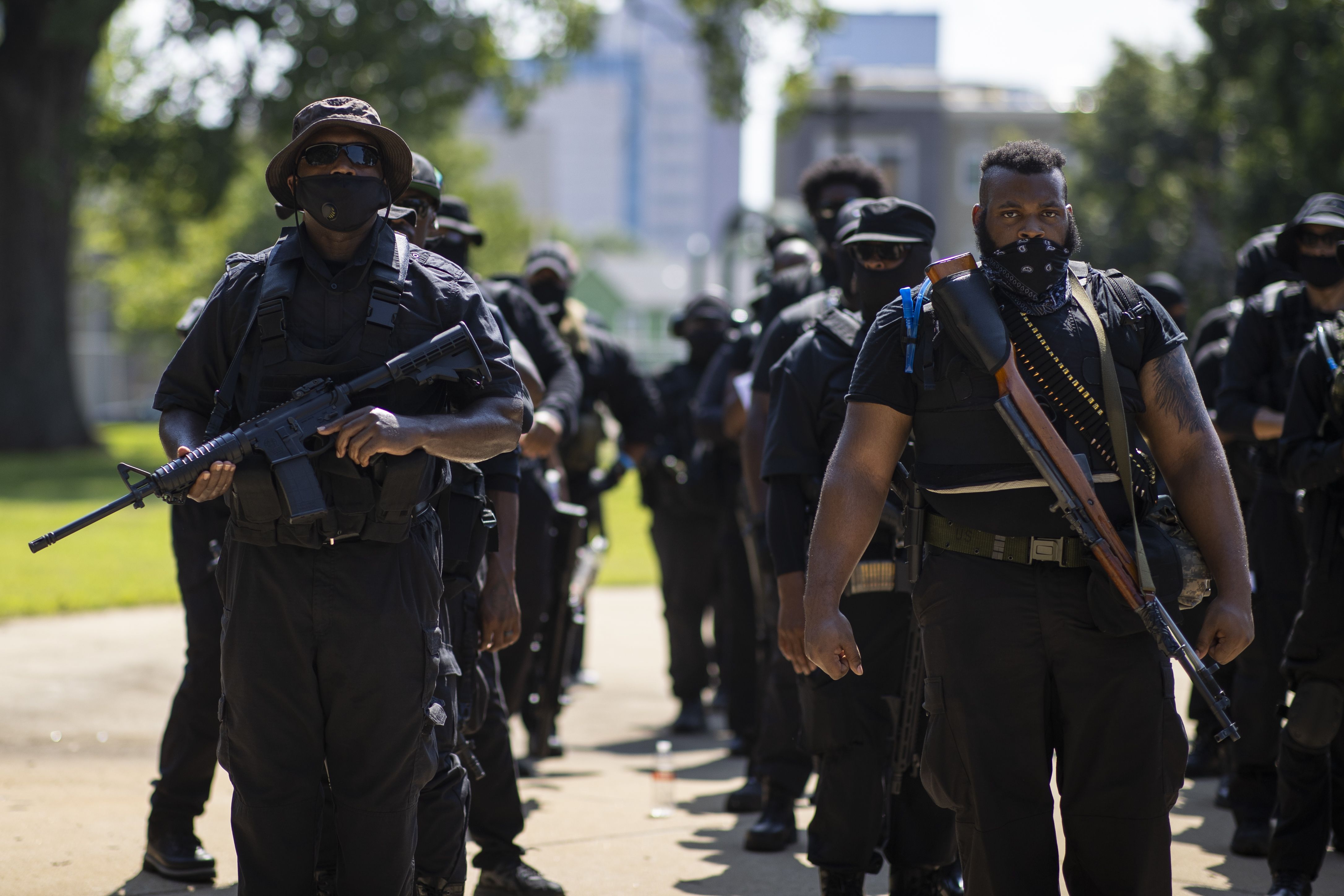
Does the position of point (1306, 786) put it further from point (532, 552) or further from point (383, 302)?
point (383, 302)

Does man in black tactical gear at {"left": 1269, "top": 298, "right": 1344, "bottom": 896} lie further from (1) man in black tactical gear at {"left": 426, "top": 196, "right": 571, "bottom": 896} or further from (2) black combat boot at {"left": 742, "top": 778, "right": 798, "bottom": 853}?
(1) man in black tactical gear at {"left": 426, "top": 196, "right": 571, "bottom": 896}

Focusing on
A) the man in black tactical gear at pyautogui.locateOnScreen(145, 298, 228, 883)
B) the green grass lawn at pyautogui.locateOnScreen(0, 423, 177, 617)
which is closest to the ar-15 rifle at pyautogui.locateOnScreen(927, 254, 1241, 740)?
the man in black tactical gear at pyautogui.locateOnScreen(145, 298, 228, 883)

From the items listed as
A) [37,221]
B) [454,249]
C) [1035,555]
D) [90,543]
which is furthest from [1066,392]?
[37,221]

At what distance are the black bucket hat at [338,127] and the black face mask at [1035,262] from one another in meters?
1.55

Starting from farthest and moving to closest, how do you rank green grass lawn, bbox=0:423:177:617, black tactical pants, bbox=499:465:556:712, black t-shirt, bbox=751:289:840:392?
1. green grass lawn, bbox=0:423:177:617
2. black tactical pants, bbox=499:465:556:712
3. black t-shirt, bbox=751:289:840:392

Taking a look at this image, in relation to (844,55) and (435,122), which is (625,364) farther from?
(844,55)

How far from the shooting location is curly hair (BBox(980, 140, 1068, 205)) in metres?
3.54

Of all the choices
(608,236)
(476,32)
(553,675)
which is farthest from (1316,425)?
(608,236)

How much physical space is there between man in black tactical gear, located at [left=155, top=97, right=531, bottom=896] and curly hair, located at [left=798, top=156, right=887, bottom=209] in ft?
12.1

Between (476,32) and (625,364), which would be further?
(476,32)

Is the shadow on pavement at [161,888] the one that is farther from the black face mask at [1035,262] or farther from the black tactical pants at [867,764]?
the black face mask at [1035,262]

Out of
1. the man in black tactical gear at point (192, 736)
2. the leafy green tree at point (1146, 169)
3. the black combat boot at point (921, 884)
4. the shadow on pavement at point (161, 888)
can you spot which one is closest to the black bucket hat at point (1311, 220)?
the black combat boot at point (921, 884)

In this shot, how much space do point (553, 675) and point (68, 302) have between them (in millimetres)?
24995

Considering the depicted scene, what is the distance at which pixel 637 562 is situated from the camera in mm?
16469
